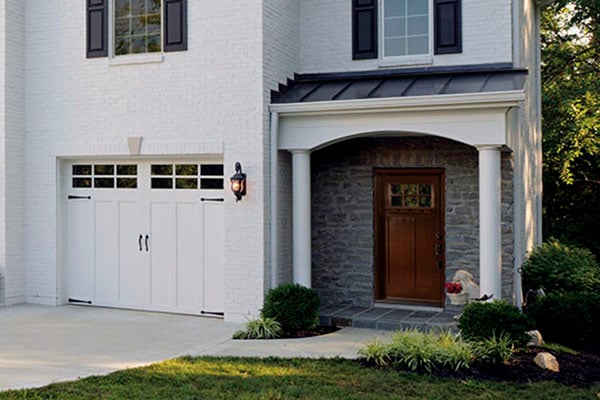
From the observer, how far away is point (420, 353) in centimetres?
750

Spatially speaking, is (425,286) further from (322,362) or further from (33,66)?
(33,66)

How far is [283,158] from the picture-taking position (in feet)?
33.8

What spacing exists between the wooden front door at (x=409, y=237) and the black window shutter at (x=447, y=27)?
1.84 m

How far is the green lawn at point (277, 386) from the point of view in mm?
6387

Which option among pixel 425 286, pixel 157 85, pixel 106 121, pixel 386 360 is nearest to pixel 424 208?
pixel 425 286

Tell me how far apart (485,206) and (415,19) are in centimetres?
335

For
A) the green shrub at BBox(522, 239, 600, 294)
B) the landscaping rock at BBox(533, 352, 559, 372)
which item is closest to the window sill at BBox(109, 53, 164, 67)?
the green shrub at BBox(522, 239, 600, 294)

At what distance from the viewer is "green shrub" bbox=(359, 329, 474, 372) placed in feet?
24.4

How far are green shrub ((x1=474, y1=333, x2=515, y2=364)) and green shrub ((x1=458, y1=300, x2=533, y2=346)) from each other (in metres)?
0.15

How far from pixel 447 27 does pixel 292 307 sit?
4683 mm

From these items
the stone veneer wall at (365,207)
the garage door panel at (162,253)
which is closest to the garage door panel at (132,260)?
the garage door panel at (162,253)

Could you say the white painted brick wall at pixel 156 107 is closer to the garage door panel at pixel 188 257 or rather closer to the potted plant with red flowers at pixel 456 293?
the garage door panel at pixel 188 257

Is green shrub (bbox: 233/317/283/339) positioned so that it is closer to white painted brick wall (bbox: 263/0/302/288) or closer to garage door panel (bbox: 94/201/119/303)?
white painted brick wall (bbox: 263/0/302/288)

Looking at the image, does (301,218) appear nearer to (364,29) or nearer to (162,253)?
(162,253)
